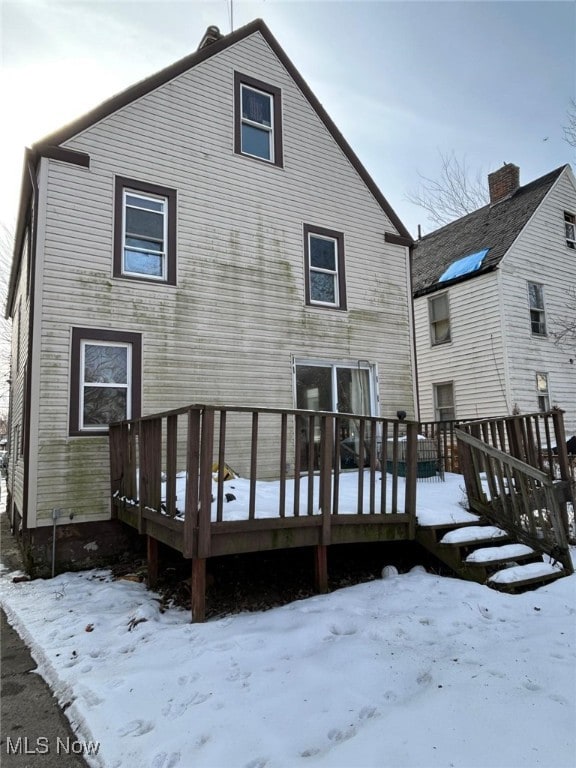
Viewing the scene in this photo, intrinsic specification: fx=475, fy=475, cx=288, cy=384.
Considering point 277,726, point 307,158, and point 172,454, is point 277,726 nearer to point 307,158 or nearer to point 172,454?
point 172,454

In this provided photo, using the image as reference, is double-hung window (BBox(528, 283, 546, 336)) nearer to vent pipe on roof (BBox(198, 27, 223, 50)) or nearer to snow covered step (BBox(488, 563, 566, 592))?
vent pipe on roof (BBox(198, 27, 223, 50))

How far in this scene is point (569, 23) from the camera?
8.86 m

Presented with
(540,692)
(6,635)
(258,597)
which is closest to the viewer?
(540,692)

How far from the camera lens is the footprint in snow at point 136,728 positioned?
101 inches

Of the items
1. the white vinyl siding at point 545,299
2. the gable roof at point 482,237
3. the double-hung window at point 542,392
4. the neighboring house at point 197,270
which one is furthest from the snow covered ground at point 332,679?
the gable roof at point 482,237

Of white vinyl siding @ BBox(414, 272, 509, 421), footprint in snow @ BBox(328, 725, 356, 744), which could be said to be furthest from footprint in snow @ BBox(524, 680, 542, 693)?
white vinyl siding @ BBox(414, 272, 509, 421)

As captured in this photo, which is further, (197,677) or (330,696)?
(197,677)

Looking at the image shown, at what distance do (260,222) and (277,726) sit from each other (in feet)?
25.9

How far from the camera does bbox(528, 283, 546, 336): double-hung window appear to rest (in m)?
13.7

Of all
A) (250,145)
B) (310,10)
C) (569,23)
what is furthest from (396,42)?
(250,145)

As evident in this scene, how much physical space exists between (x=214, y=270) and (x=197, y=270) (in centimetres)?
31

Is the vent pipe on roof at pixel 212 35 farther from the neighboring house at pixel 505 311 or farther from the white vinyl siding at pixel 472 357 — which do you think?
the white vinyl siding at pixel 472 357

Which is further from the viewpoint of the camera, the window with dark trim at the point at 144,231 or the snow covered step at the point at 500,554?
the window with dark trim at the point at 144,231

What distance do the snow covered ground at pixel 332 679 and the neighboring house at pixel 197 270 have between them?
120 inches
